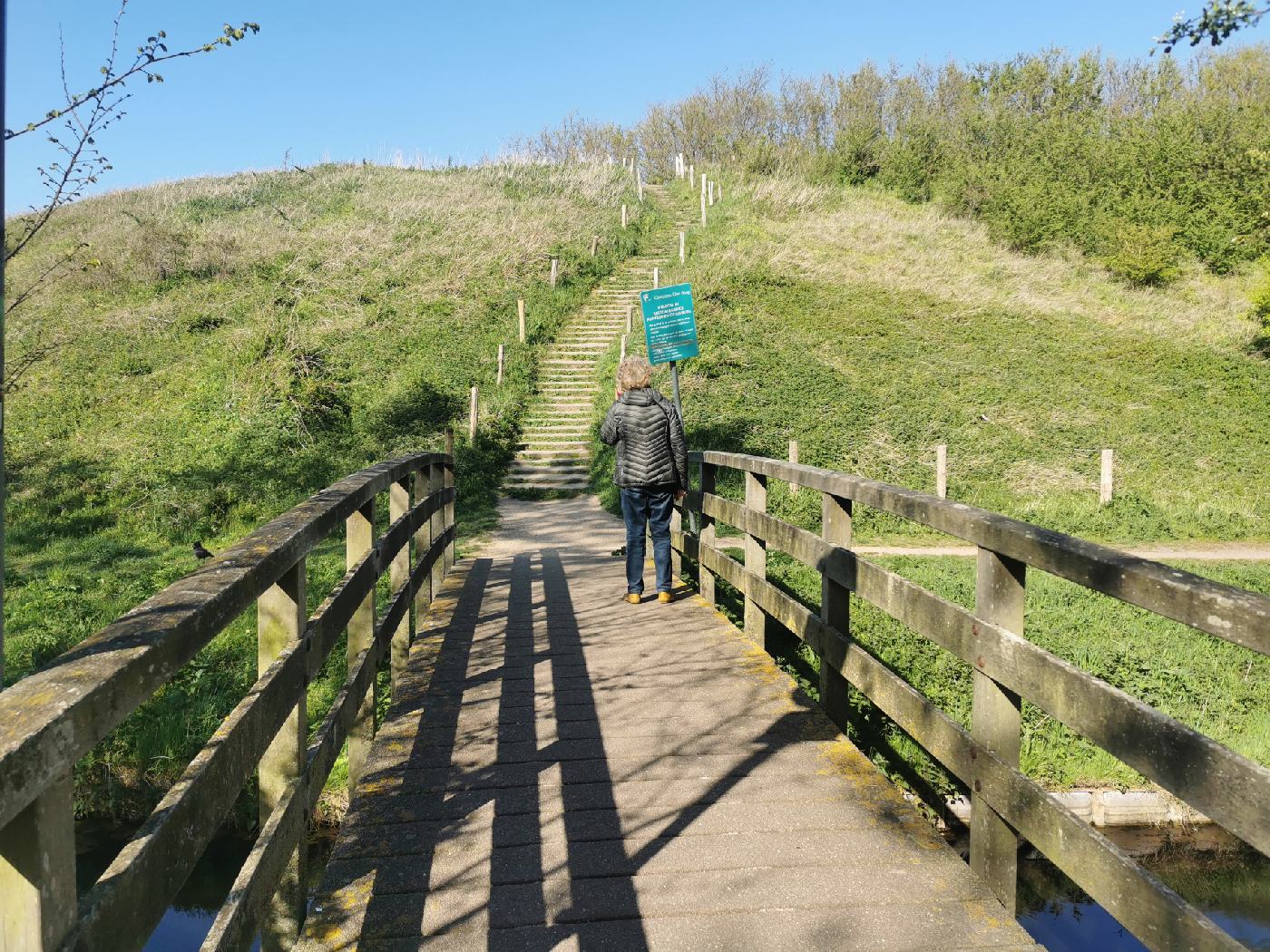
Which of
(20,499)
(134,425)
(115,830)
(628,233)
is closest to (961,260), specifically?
(628,233)

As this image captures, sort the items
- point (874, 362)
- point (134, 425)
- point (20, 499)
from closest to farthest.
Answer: point (20, 499) < point (134, 425) < point (874, 362)

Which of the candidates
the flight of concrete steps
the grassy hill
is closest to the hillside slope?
the grassy hill

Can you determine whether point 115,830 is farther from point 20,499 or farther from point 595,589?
point 20,499

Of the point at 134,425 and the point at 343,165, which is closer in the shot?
the point at 134,425

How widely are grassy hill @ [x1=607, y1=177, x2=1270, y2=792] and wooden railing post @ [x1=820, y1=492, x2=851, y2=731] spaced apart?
2309 mm

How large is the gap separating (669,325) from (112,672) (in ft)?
35.7

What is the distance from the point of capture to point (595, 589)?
344 inches

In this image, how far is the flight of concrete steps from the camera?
1989 cm

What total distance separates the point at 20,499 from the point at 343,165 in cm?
3481

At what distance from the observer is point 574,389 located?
78.2 ft

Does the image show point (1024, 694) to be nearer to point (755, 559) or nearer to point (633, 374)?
point (755, 559)

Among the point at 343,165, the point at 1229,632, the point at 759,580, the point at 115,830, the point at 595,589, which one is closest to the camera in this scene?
the point at 1229,632

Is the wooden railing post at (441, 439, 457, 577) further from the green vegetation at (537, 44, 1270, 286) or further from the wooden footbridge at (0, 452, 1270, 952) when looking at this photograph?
the green vegetation at (537, 44, 1270, 286)

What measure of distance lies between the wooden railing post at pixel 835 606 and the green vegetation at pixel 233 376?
528 cm
